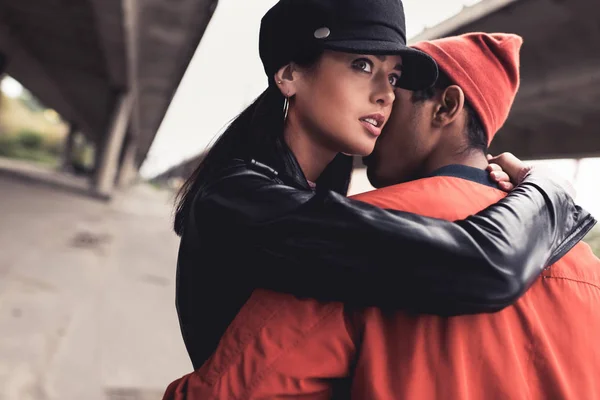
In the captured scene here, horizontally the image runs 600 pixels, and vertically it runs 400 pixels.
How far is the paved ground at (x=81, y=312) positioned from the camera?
393cm

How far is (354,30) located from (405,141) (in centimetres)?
37

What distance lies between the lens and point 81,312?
5.30 m

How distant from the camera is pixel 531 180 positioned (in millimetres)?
1213

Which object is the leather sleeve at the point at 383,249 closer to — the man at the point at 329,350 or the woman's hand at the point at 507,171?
the man at the point at 329,350

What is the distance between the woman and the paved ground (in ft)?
2.12

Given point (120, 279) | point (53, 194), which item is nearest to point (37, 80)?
point (53, 194)

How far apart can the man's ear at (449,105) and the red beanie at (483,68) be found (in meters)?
0.02

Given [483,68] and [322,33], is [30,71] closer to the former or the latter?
[322,33]

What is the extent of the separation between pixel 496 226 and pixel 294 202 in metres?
0.42

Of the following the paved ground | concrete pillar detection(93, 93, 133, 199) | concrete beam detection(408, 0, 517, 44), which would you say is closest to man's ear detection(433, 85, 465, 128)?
the paved ground

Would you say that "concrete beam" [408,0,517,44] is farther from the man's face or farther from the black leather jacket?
the black leather jacket

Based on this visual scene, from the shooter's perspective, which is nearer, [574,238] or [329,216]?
[329,216]

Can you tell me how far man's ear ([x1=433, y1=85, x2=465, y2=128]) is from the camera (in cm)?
135

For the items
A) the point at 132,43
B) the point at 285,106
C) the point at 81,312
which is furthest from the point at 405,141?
the point at 132,43
